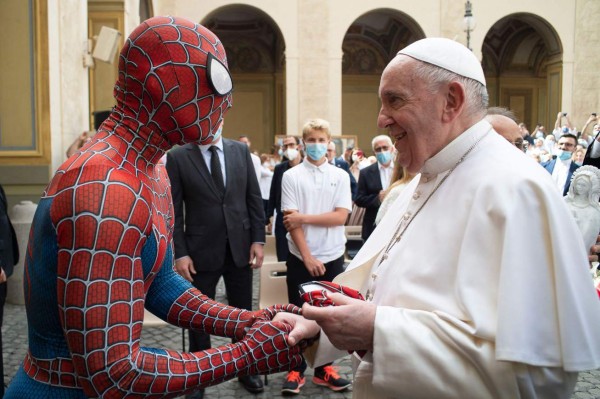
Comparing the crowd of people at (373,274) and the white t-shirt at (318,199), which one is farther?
the white t-shirt at (318,199)

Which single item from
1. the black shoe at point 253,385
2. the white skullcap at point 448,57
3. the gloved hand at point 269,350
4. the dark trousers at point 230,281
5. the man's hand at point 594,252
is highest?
the white skullcap at point 448,57

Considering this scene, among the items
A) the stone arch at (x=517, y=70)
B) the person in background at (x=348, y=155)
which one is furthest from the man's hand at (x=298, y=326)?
the stone arch at (x=517, y=70)

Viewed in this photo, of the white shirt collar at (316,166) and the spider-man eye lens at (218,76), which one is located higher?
the spider-man eye lens at (218,76)

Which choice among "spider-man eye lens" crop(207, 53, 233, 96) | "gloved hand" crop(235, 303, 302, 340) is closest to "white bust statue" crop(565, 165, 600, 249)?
"gloved hand" crop(235, 303, 302, 340)

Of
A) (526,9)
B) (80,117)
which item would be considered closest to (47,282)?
(80,117)

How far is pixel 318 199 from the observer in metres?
4.55

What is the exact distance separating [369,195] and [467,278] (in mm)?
4677

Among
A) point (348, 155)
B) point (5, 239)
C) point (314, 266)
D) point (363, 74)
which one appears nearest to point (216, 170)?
point (314, 266)

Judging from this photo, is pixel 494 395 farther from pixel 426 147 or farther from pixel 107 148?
pixel 107 148

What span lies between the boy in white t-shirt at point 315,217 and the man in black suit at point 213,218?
11.1 inches

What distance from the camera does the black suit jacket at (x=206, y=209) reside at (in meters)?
4.14

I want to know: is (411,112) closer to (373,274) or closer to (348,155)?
(373,274)

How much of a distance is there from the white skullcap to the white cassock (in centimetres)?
28

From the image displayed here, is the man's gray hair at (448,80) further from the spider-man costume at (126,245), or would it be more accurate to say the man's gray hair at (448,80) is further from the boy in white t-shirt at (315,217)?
the boy in white t-shirt at (315,217)
